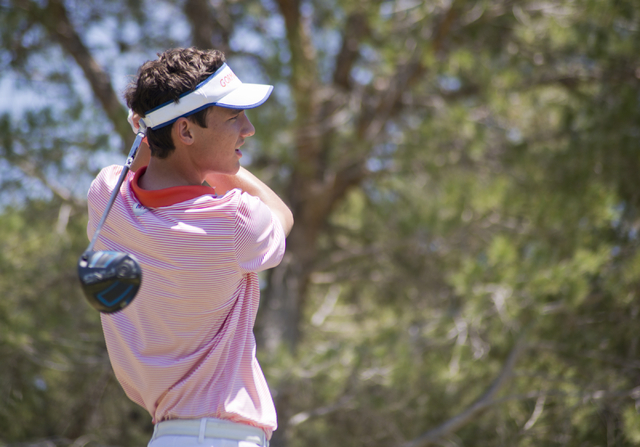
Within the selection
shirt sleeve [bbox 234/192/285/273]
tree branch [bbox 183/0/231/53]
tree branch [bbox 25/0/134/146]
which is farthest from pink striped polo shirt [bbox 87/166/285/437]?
tree branch [bbox 183/0/231/53]

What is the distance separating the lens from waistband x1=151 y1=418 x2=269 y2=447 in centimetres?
136

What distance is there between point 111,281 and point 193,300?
0.26 metres

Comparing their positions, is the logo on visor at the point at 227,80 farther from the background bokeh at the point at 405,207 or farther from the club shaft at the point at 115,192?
the background bokeh at the point at 405,207

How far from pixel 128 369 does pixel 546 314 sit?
134 inches

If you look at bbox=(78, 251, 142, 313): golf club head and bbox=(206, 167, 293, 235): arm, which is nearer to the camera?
bbox=(78, 251, 142, 313): golf club head

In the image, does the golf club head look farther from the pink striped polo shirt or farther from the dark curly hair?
the dark curly hair

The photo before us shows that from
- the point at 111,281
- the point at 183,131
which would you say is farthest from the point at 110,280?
the point at 183,131

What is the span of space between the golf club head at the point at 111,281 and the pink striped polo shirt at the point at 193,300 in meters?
0.19

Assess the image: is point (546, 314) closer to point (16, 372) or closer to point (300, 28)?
point (300, 28)

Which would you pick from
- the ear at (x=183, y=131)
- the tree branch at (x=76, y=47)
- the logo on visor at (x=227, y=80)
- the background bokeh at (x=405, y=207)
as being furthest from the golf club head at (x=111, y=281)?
the tree branch at (x=76, y=47)

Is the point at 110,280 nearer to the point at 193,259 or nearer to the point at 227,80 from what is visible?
the point at 193,259

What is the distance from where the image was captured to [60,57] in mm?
5711

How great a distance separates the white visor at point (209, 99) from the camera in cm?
139

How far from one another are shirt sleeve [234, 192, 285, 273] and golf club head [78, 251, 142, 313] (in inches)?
10.1
